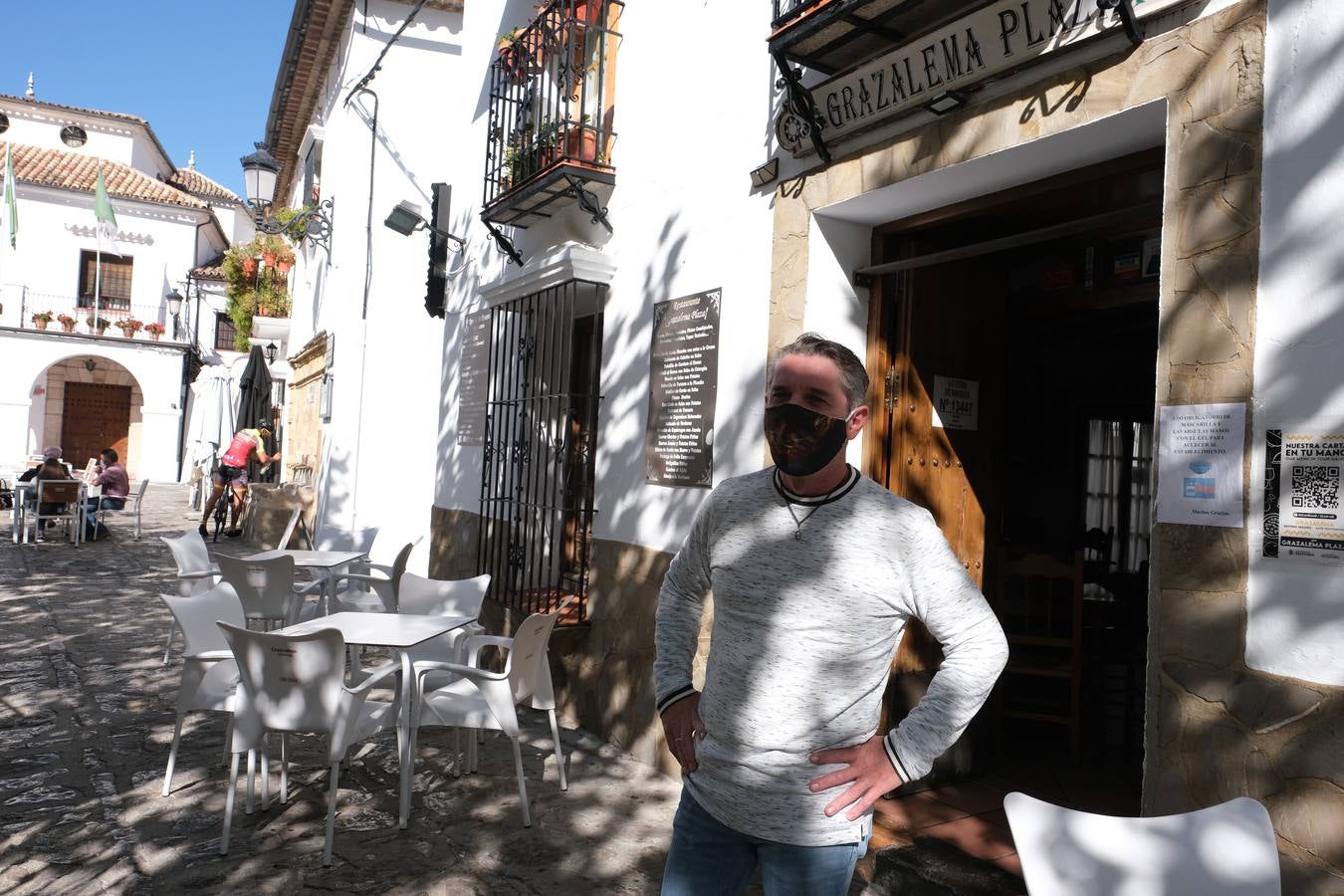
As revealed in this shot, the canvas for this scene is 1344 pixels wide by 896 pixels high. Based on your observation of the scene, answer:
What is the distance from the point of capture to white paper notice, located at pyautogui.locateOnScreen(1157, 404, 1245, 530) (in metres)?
2.47

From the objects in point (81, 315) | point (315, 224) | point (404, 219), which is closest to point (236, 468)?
point (315, 224)

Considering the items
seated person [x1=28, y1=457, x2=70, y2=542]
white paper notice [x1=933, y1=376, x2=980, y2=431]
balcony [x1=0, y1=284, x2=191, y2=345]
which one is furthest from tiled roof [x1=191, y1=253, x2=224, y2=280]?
white paper notice [x1=933, y1=376, x2=980, y2=431]

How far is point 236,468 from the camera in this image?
46.3ft

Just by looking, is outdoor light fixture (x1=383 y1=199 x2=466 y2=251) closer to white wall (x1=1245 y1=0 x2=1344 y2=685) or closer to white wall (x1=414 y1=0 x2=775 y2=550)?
white wall (x1=414 y1=0 x2=775 y2=550)

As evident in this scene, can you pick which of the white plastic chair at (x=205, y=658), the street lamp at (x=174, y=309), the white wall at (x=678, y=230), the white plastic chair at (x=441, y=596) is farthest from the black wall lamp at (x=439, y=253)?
the street lamp at (x=174, y=309)

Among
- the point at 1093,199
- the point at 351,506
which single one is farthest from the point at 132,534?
the point at 1093,199

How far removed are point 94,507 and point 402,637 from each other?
36.9 ft

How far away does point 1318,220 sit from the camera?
234 centimetres

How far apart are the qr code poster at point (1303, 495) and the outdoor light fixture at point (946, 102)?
5.11 ft

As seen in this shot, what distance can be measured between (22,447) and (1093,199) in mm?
31110

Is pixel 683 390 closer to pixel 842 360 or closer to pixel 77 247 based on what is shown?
pixel 842 360

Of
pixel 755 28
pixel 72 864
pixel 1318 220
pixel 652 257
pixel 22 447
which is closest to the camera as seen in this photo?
pixel 1318 220

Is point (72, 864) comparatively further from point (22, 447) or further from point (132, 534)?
point (22, 447)

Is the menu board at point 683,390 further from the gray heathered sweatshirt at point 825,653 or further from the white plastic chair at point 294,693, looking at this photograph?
the gray heathered sweatshirt at point 825,653
